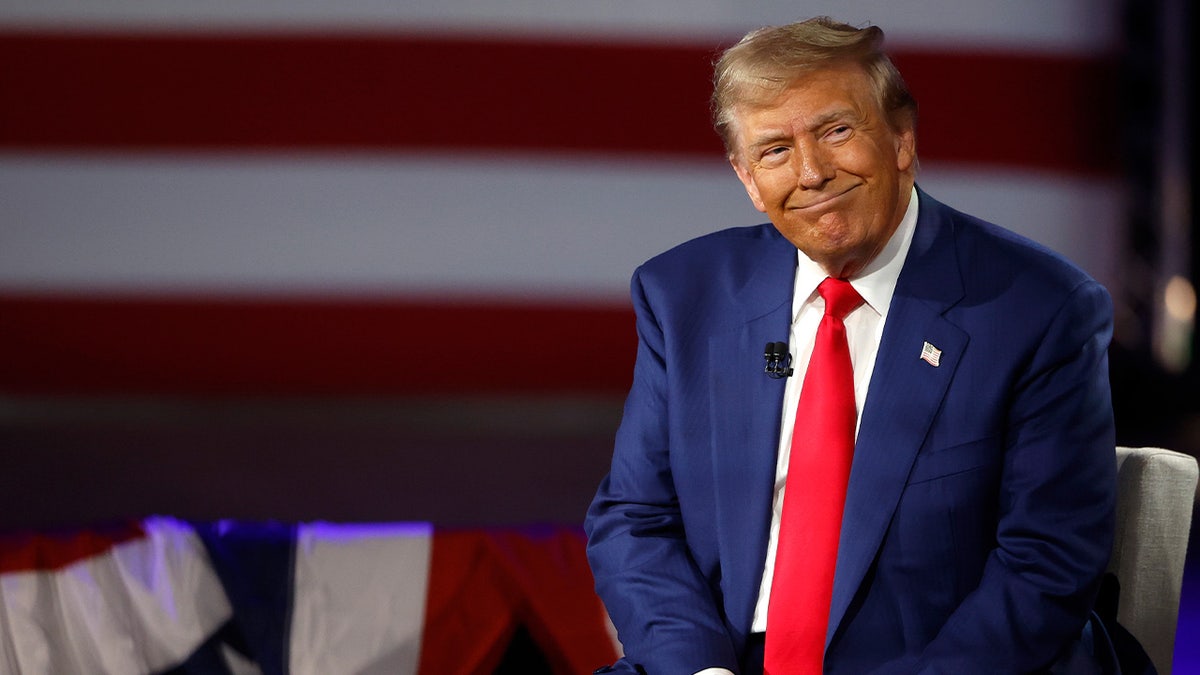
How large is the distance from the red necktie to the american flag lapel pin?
64 mm

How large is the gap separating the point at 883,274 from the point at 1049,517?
0.78 ft

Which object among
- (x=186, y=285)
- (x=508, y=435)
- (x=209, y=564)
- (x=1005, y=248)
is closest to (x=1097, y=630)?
(x=1005, y=248)

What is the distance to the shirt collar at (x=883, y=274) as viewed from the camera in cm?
108

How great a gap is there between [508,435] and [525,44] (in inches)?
38.6

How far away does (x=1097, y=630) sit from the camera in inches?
42.7

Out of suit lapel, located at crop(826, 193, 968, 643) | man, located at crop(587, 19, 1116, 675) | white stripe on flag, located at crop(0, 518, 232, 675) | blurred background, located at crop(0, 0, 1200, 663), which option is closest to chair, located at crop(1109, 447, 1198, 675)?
man, located at crop(587, 19, 1116, 675)

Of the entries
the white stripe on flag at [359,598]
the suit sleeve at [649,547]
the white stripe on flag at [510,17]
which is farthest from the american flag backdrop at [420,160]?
the suit sleeve at [649,547]

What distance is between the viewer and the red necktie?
106cm

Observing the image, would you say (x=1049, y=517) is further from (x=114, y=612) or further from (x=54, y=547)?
(x=54, y=547)

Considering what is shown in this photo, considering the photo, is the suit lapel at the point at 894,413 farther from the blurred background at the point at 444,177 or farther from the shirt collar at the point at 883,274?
the blurred background at the point at 444,177

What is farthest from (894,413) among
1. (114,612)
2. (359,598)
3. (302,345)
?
(302,345)

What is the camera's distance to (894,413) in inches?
40.9

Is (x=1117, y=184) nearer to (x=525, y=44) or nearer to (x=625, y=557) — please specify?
(x=525, y=44)

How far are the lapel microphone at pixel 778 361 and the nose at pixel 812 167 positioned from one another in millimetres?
144
